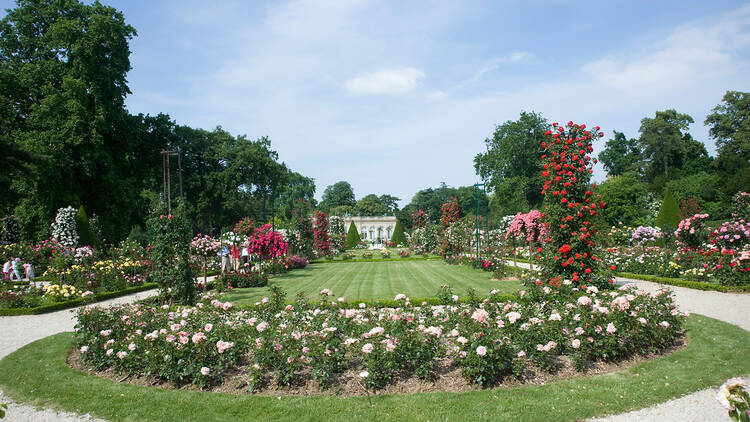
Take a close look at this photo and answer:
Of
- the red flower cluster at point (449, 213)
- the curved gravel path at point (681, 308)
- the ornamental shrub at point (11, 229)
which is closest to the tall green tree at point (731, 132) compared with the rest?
the red flower cluster at point (449, 213)

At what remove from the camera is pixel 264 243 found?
1495cm

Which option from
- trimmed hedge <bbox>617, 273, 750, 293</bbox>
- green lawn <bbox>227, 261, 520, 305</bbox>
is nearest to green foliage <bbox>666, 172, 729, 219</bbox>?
trimmed hedge <bbox>617, 273, 750, 293</bbox>

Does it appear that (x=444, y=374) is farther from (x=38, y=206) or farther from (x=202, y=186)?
(x=202, y=186)

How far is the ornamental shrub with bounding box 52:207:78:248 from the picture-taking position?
20156 millimetres

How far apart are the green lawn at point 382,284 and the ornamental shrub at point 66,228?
11.8 metres

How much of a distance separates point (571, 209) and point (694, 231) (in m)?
6.39

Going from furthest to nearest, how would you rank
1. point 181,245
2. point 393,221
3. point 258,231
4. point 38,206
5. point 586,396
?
point 393,221, point 38,206, point 258,231, point 181,245, point 586,396

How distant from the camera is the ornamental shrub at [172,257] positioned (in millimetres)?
9305

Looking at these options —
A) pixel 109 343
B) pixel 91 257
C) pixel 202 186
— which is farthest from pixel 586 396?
pixel 202 186

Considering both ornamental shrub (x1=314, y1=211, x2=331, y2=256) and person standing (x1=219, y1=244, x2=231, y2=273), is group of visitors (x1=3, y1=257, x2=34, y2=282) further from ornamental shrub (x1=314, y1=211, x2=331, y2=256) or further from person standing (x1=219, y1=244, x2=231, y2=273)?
ornamental shrub (x1=314, y1=211, x2=331, y2=256)

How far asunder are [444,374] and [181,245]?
697 centimetres

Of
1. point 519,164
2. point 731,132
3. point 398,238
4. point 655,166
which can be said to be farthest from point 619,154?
point 398,238

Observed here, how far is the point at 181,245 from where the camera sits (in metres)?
9.41

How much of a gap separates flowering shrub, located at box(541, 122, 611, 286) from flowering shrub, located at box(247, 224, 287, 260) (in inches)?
378
